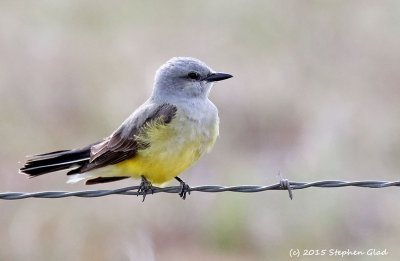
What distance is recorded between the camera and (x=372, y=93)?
11.9 metres

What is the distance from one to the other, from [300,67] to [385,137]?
2.32m

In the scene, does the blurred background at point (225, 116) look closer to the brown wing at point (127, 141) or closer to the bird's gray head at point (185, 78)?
the brown wing at point (127, 141)

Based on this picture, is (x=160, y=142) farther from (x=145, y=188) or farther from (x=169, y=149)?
(x=145, y=188)

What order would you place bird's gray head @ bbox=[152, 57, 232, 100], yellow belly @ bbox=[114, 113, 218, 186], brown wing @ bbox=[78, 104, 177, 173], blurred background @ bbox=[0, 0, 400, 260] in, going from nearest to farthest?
yellow belly @ bbox=[114, 113, 218, 186] → brown wing @ bbox=[78, 104, 177, 173] → bird's gray head @ bbox=[152, 57, 232, 100] → blurred background @ bbox=[0, 0, 400, 260]

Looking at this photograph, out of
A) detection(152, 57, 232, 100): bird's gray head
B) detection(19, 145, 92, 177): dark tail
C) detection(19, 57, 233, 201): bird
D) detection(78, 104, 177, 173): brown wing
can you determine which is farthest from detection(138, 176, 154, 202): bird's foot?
detection(152, 57, 232, 100): bird's gray head

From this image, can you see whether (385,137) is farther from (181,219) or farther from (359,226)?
(181,219)

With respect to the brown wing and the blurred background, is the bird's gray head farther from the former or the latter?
the blurred background

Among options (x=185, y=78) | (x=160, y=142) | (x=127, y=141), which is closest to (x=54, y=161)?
(x=127, y=141)

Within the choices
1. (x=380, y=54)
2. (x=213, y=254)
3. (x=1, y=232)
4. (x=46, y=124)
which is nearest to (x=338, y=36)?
(x=380, y=54)

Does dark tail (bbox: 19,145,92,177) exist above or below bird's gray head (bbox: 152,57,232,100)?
below

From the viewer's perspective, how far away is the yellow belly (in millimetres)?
5969

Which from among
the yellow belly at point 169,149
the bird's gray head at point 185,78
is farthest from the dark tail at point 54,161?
the bird's gray head at point 185,78

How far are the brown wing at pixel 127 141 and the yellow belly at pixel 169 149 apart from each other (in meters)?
0.06

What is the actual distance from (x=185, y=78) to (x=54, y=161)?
3.89 feet
